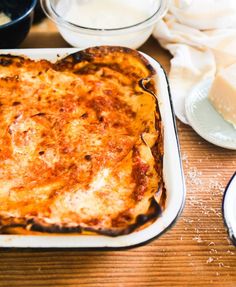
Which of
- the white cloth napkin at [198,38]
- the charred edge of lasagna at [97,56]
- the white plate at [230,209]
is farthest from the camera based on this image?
the white cloth napkin at [198,38]

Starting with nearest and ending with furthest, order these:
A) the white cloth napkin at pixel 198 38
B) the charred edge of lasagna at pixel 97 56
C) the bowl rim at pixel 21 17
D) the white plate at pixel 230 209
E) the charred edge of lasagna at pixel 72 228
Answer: the charred edge of lasagna at pixel 72 228 < the white plate at pixel 230 209 < the charred edge of lasagna at pixel 97 56 < the bowl rim at pixel 21 17 < the white cloth napkin at pixel 198 38

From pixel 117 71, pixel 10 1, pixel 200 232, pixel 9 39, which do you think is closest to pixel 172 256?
pixel 200 232

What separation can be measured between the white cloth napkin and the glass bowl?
0.10 m

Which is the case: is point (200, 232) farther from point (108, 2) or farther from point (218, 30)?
point (108, 2)

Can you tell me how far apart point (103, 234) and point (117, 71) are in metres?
0.62

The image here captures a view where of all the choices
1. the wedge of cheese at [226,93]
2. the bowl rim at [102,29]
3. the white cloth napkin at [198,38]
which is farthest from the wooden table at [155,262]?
the bowl rim at [102,29]

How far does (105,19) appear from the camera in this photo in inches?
71.1

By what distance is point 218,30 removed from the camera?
187 centimetres

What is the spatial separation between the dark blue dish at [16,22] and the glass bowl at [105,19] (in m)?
0.08

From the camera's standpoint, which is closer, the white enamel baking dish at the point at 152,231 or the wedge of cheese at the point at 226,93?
the white enamel baking dish at the point at 152,231

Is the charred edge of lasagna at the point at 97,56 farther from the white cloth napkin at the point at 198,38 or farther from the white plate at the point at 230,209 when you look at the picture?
the white plate at the point at 230,209

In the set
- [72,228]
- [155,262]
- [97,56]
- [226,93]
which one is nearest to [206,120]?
[226,93]

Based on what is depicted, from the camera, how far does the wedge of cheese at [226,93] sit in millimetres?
1513

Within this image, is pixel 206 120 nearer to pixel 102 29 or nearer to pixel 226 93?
pixel 226 93
